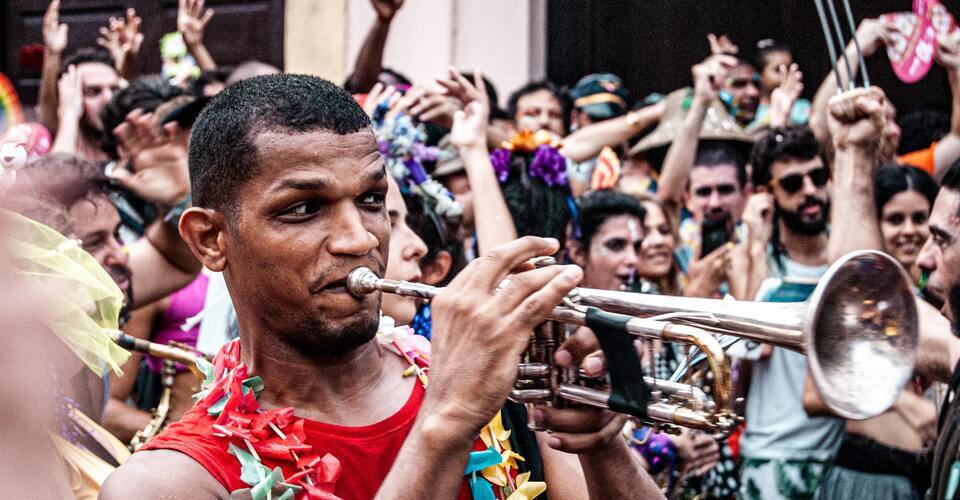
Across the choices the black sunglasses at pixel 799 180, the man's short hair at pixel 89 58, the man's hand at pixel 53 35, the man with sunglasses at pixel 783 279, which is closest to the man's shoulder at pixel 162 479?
the man with sunglasses at pixel 783 279

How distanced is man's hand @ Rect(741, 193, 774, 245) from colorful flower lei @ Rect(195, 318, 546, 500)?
3.77m

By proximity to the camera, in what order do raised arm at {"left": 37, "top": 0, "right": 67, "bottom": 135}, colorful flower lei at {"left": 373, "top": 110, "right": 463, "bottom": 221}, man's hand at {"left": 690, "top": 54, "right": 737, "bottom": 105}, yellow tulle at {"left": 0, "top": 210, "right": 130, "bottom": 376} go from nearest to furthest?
yellow tulle at {"left": 0, "top": 210, "right": 130, "bottom": 376}, colorful flower lei at {"left": 373, "top": 110, "right": 463, "bottom": 221}, man's hand at {"left": 690, "top": 54, "right": 737, "bottom": 105}, raised arm at {"left": 37, "top": 0, "right": 67, "bottom": 135}

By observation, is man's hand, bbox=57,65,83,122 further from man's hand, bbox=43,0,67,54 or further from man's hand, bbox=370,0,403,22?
man's hand, bbox=370,0,403,22

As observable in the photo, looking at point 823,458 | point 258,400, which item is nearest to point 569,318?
point 258,400

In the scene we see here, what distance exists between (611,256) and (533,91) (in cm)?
196

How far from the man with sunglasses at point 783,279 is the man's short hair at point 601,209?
2.06ft

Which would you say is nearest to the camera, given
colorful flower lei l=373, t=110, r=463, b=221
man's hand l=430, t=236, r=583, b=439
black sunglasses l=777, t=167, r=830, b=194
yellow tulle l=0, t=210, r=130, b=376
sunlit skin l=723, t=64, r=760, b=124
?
man's hand l=430, t=236, r=583, b=439

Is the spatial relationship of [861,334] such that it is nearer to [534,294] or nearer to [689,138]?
[534,294]

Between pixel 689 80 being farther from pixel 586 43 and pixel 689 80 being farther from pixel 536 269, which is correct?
pixel 536 269

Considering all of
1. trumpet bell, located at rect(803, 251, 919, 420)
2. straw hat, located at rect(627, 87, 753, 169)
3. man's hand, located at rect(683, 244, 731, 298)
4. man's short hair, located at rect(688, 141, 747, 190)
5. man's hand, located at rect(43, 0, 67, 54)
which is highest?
man's hand, located at rect(43, 0, 67, 54)

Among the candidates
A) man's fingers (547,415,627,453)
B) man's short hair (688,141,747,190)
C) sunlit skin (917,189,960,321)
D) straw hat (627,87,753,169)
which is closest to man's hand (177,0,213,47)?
straw hat (627,87,753,169)

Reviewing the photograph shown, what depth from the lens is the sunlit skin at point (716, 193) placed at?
7.04m

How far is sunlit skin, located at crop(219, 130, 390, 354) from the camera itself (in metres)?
2.33

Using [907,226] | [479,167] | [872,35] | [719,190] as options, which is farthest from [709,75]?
[479,167]
